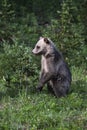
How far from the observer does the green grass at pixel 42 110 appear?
8.48m

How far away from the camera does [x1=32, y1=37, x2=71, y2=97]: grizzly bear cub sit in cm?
1024

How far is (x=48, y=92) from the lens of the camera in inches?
415

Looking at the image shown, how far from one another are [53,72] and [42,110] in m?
1.22

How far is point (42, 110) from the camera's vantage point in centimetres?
923

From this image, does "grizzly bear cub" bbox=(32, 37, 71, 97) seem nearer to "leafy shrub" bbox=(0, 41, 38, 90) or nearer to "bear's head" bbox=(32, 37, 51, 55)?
"bear's head" bbox=(32, 37, 51, 55)

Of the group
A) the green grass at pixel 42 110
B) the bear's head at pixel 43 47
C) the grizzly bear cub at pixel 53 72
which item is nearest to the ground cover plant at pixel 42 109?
the green grass at pixel 42 110

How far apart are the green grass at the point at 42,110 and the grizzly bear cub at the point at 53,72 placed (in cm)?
16

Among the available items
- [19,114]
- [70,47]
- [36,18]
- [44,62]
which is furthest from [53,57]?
[36,18]

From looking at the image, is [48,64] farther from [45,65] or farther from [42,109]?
[42,109]

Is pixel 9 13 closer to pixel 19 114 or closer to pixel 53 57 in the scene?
pixel 53 57

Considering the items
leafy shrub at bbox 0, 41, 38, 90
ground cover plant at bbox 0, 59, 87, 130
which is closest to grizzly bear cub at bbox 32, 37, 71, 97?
ground cover plant at bbox 0, 59, 87, 130

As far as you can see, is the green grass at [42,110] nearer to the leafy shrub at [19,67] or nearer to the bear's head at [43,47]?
the leafy shrub at [19,67]

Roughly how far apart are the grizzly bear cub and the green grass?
0.16m

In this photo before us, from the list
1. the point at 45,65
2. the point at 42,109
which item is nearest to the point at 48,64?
the point at 45,65
